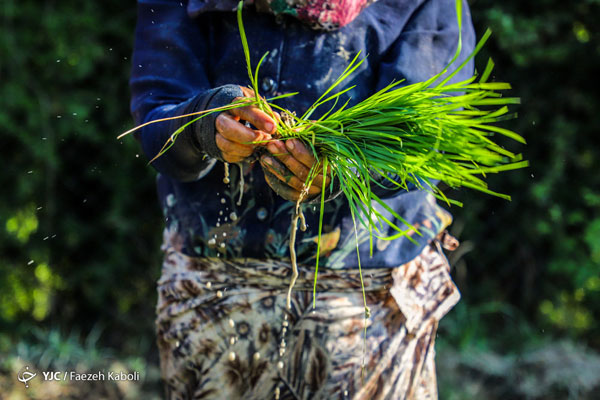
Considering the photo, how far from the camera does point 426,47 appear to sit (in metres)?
1.61

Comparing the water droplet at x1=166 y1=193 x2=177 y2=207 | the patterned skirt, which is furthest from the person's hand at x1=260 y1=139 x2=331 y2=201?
the water droplet at x1=166 y1=193 x2=177 y2=207

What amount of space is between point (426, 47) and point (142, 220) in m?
2.46

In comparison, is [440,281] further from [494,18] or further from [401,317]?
[494,18]

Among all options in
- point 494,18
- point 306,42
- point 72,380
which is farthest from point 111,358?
point 494,18

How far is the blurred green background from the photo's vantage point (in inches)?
127

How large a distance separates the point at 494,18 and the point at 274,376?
234 cm

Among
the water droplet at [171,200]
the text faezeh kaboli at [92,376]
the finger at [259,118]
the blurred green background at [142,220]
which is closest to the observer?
the finger at [259,118]

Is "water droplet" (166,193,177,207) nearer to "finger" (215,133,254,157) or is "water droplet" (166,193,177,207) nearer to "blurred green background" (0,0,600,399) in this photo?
"finger" (215,133,254,157)

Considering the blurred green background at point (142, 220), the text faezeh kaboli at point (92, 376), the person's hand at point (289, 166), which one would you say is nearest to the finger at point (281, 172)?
the person's hand at point (289, 166)

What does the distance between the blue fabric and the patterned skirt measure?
0.07 meters

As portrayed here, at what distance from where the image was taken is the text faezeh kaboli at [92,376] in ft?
10.1

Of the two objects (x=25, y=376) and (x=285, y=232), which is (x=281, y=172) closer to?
(x=285, y=232)

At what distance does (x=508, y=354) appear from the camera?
11.5 ft

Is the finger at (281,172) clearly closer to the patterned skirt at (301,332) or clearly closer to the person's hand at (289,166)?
the person's hand at (289,166)
